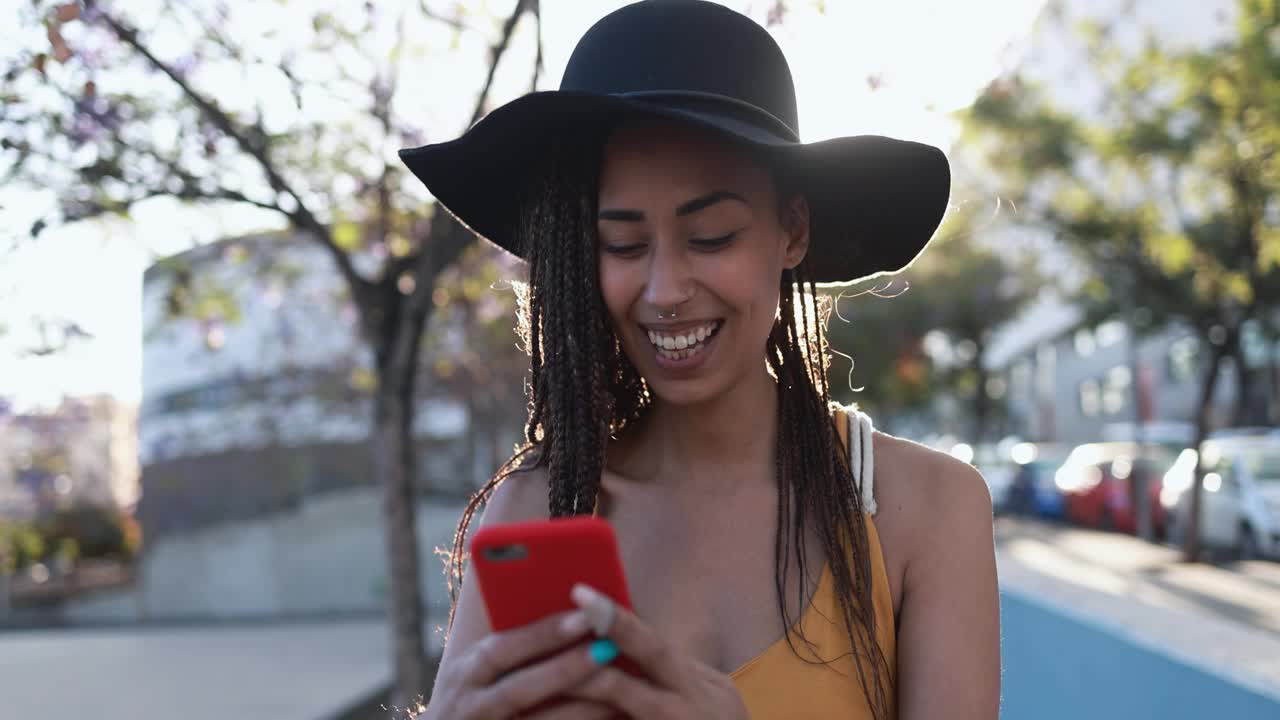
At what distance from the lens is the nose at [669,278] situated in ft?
5.86

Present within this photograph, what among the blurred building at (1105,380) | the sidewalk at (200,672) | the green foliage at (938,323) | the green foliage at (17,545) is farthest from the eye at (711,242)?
the green foliage at (938,323)

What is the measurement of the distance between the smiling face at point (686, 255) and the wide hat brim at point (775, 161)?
60 mm

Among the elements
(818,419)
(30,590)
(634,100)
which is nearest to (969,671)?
(818,419)

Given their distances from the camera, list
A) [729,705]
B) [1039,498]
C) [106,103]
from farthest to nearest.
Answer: [1039,498] < [106,103] < [729,705]

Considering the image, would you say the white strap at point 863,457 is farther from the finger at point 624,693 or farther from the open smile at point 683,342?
the finger at point 624,693

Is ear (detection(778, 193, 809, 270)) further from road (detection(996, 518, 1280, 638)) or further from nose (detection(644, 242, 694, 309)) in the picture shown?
road (detection(996, 518, 1280, 638))

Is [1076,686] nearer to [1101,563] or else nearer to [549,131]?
[549,131]

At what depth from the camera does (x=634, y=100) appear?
5.71ft

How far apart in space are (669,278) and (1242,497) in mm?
14016

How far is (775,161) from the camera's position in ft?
6.17

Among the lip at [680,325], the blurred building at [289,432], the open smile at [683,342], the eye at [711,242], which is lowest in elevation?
the blurred building at [289,432]

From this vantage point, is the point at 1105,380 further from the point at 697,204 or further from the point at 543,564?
the point at 543,564

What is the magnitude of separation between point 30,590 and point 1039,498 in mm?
17924

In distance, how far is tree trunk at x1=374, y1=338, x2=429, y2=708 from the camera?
20.2 ft
